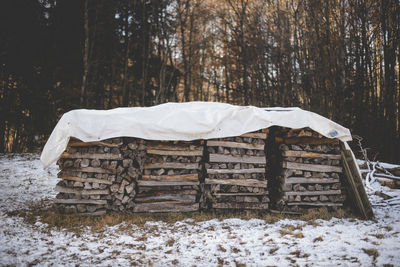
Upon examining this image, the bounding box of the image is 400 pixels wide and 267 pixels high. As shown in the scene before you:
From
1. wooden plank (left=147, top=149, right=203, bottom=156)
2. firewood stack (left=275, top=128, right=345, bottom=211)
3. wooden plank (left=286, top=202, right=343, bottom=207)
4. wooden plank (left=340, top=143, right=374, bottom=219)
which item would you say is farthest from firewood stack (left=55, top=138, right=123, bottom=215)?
wooden plank (left=340, top=143, right=374, bottom=219)

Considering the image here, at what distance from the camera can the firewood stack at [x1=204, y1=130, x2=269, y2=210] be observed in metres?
5.36

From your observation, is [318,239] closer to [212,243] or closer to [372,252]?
[372,252]

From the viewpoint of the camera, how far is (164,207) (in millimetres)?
5289

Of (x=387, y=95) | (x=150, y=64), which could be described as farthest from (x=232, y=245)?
(x=150, y=64)

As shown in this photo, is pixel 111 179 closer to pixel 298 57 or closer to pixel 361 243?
pixel 361 243

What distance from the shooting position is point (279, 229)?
4414 mm

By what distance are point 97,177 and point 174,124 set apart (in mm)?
2052

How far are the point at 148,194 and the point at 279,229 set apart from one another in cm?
281

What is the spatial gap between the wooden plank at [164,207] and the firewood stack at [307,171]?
6.61ft

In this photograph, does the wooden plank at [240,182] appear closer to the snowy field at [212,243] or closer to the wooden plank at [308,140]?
the snowy field at [212,243]

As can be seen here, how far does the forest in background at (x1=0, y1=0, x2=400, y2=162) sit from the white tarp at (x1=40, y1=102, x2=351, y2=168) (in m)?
8.22

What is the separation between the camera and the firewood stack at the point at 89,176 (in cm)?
516

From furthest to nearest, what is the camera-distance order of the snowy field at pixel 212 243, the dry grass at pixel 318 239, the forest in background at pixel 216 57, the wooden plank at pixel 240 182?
1. the forest in background at pixel 216 57
2. the wooden plank at pixel 240 182
3. the dry grass at pixel 318 239
4. the snowy field at pixel 212 243

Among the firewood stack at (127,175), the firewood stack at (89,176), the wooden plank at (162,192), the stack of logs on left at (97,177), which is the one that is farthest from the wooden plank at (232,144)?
the firewood stack at (89,176)
